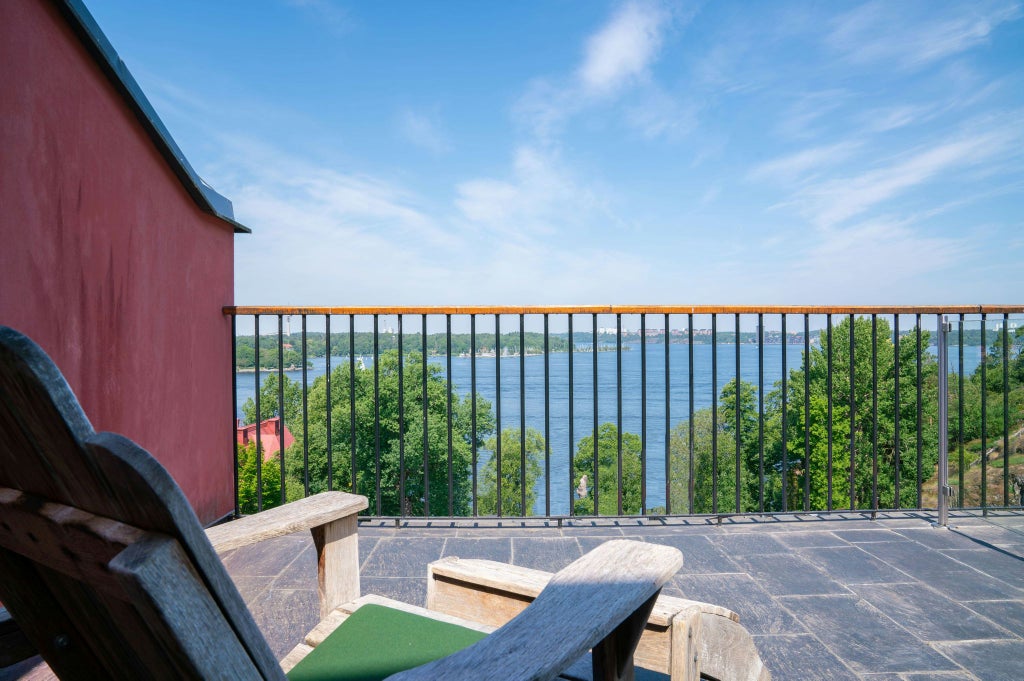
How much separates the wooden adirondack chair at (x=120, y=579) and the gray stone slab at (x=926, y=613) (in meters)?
1.76

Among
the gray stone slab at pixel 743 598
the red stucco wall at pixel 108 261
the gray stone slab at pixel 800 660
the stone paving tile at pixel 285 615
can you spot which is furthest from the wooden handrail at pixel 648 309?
the gray stone slab at pixel 800 660

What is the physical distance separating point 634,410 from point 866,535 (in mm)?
68425

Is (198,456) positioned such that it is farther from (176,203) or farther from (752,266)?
(752,266)

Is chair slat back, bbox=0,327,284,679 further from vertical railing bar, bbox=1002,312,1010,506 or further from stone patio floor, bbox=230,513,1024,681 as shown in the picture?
vertical railing bar, bbox=1002,312,1010,506

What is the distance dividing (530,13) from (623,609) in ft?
71.2

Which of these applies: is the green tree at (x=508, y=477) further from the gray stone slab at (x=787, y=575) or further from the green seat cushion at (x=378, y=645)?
the green seat cushion at (x=378, y=645)

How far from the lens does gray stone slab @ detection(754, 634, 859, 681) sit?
156 cm

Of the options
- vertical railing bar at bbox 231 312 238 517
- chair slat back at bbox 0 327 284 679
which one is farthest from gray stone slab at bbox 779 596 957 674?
vertical railing bar at bbox 231 312 238 517

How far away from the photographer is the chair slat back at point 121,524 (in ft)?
1.23

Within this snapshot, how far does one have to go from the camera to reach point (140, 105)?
2.26m

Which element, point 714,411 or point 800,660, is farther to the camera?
point 714,411

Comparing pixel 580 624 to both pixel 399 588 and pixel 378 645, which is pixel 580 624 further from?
pixel 399 588

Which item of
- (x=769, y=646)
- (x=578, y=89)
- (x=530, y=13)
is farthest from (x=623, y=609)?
(x=578, y=89)

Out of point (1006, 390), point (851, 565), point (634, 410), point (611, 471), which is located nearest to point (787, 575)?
point (851, 565)
